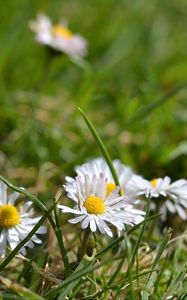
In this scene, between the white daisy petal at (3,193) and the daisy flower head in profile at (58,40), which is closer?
the white daisy petal at (3,193)

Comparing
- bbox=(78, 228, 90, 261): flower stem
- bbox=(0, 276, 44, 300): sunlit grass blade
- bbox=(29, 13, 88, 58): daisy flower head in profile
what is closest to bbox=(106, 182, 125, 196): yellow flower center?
bbox=(78, 228, 90, 261): flower stem

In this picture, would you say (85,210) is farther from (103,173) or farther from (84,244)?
(103,173)

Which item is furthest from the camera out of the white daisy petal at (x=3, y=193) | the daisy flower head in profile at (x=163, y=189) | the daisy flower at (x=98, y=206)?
the daisy flower head in profile at (x=163, y=189)

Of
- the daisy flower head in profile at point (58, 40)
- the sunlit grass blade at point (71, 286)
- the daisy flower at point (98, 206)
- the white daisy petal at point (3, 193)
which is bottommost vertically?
the sunlit grass blade at point (71, 286)

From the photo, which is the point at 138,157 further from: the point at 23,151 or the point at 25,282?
the point at 25,282

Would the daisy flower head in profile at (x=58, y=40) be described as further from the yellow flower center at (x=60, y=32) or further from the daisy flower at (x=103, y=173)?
the daisy flower at (x=103, y=173)

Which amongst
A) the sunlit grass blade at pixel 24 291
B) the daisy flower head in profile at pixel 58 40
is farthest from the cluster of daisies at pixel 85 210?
the daisy flower head in profile at pixel 58 40

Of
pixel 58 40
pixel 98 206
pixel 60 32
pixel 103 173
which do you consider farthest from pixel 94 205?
pixel 60 32
